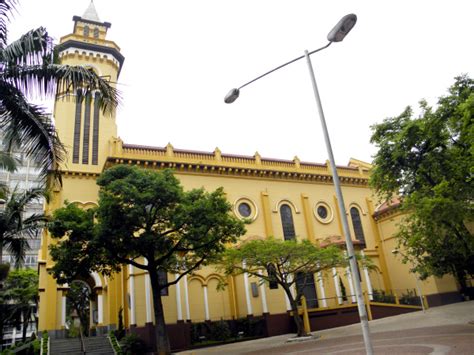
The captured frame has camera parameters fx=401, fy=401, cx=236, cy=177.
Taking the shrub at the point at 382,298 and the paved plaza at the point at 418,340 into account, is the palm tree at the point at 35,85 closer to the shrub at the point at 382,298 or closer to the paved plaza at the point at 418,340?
the paved plaza at the point at 418,340

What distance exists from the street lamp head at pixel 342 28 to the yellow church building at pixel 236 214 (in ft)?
62.4

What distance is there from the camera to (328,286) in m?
28.5

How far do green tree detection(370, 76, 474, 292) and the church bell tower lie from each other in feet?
60.6

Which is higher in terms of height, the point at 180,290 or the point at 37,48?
the point at 37,48

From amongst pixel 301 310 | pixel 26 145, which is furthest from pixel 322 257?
pixel 26 145

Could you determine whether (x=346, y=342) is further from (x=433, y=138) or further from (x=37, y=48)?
(x=37, y=48)

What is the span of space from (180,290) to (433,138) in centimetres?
1617

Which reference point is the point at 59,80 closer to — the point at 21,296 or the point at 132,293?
the point at 132,293

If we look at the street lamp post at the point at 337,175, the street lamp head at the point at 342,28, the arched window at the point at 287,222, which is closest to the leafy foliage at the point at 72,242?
the street lamp post at the point at 337,175

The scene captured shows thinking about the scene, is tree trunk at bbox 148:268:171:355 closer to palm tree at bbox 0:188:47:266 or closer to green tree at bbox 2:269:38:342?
palm tree at bbox 0:188:47:266

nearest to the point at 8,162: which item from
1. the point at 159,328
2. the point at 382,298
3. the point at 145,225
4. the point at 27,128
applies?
the point at 27,128

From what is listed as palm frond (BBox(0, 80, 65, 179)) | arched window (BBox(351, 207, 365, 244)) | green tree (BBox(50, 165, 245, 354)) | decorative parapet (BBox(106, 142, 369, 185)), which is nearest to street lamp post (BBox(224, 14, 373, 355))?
Result: palm frond (BBox(0, 80, 65, 179))

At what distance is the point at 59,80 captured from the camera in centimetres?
1054

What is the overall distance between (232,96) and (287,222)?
22193mm
